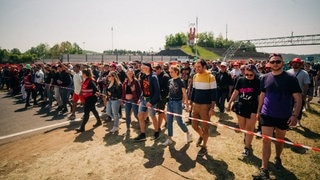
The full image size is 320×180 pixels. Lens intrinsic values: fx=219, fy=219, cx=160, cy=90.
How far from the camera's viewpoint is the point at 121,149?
598 centimetres

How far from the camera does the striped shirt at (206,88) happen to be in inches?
205

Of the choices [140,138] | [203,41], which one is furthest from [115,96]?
[203,41]

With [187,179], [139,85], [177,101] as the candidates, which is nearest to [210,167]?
[187,179]

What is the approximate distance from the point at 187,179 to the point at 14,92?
16653 millimetres

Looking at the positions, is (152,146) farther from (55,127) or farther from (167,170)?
(55,127)

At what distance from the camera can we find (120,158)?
543 centimetres

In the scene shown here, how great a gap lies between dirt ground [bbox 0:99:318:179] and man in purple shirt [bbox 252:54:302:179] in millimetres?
999

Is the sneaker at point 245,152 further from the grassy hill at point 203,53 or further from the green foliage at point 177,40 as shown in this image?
the green foliage at point 177,40

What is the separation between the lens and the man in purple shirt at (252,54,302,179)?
395 cm

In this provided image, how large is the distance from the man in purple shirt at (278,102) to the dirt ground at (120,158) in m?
1.00

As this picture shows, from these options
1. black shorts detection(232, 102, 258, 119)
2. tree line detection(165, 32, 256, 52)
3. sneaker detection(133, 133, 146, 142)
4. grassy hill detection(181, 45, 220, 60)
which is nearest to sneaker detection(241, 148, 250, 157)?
black shorts detection(232, 102, 258, 119)

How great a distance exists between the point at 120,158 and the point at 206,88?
272 centimetres

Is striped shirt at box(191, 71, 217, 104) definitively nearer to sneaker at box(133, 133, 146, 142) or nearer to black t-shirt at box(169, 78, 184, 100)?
black t-shirt at box(169, 78, 184, 100)

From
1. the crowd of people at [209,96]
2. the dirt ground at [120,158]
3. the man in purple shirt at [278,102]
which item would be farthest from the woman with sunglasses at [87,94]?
the man in purple shirt at [278,102]
